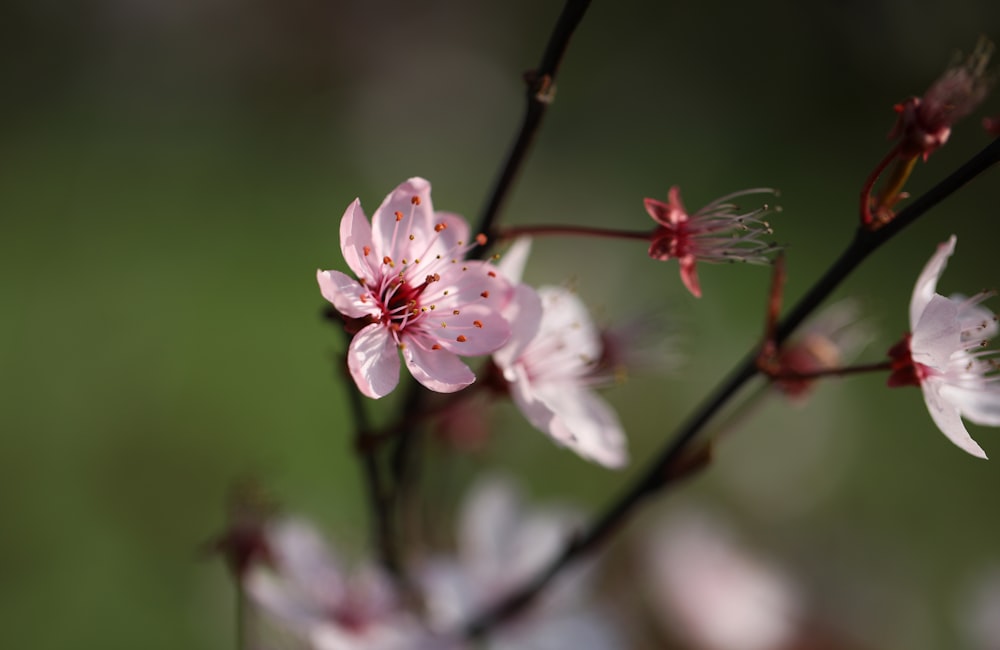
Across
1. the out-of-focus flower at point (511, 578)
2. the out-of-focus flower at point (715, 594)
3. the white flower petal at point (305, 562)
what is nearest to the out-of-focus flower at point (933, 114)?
the out-of-focus flower at point (511, 578)

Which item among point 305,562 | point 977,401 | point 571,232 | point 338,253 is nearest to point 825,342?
point 977,401

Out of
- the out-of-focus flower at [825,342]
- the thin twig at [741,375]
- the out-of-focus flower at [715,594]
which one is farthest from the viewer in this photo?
the out-of-focus flower at [715,594]

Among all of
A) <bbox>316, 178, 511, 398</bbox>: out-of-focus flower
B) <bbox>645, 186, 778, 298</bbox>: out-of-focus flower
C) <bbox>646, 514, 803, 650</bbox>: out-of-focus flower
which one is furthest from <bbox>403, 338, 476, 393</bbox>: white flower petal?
<bbox>646, 514, 803, 650</bbox>: out-of-focus flower

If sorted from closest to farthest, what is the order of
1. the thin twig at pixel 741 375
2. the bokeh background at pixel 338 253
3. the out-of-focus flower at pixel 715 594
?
the thin twig at pixel 741 375
the out-of-focus flower at pixel 715 594
the bokeh background at pixel 338 253

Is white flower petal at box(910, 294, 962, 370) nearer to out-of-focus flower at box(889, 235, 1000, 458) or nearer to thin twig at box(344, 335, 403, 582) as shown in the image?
out-of-focus flower at box(889, 235, 1000, 458)

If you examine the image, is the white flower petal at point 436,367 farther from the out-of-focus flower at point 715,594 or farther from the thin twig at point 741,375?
the out-of-focus flower at point 715,594

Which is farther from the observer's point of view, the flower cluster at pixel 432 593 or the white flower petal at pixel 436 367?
the flower cluster at pixel 432 593

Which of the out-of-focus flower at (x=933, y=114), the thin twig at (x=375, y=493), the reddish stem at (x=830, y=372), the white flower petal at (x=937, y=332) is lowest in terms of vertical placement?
the thin twig at (x=375, y=493)

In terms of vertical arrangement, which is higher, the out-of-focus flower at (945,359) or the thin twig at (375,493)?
the out-of-focus flower at (945,359)
